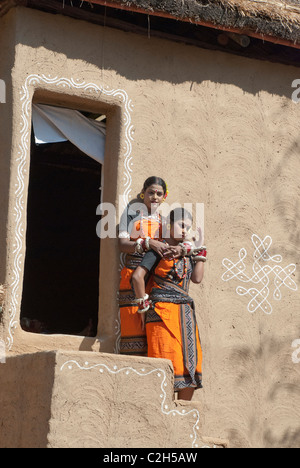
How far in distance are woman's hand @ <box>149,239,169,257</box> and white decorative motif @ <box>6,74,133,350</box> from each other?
531mm

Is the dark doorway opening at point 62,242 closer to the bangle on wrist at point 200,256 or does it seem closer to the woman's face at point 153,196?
the woman's face at point 153,196

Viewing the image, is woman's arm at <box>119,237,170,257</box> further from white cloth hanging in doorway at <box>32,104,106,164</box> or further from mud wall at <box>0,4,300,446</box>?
white cloth hanging in doorway at <box>32,104,106,164</box>

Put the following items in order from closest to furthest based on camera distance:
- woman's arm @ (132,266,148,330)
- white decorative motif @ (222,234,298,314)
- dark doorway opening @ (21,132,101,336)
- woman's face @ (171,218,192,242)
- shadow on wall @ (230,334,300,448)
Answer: woman's arm @ (132,266,148,330) < woman's face @ (171,218,192,242) < shadow on wall @ (230,334,300,448) < white decorative motif @ (222,234,298,314) < dark doorway opening @ (21,132,101,336)

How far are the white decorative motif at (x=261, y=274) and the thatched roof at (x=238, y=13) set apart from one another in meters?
1.77

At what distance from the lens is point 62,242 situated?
12156 mm

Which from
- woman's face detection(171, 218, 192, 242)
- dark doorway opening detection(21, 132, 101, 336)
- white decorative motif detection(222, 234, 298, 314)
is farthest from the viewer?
dark doorway opening detection(21, 132, 101, 336)

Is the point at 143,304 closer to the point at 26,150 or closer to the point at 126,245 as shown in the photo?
the point at 126,245

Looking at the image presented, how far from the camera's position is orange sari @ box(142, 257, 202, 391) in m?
7.46

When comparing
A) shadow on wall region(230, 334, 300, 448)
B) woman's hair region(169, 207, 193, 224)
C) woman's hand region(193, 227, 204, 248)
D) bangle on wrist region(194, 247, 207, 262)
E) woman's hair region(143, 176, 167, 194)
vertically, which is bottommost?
shadow on wall region(230, 334, 300, 448)

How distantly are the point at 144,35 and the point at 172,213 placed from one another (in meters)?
1.62

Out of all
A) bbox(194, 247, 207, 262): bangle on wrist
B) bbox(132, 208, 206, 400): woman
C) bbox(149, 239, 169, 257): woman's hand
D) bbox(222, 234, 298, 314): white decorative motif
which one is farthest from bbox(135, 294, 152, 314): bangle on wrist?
bbox(222, 234, 298, 314): white decorative motif

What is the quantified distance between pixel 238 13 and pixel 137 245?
2.14 metres

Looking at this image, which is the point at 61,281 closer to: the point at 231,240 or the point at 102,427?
the point at 231,240

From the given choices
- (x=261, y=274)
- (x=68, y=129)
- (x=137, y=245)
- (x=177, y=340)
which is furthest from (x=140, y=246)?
(x=261, y=274)
